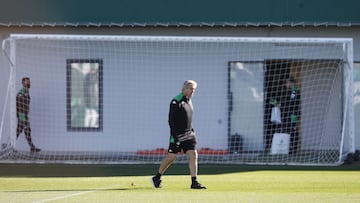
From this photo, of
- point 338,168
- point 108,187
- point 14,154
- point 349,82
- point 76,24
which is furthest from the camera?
point 76,24

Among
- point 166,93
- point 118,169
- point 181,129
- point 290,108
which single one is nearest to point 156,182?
point 181,129

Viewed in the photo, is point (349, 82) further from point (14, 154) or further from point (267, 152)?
point (14, 154)

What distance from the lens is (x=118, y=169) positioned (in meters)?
20.1

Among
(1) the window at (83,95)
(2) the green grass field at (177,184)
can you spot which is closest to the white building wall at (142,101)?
(1) the window at (83,95)

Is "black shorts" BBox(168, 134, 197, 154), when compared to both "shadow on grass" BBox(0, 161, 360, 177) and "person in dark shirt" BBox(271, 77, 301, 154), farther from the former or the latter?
"person in dark shirt" BBox(271, 77, 301, 154)

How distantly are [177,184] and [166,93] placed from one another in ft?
29.3

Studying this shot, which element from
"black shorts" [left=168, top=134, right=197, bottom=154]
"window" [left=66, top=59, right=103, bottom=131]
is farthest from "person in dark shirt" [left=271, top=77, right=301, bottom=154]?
"black shorts" [left=168, top=134, right=197, bottom=154]

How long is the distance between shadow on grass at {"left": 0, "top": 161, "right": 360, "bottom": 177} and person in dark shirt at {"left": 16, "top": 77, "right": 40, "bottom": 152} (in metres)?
2.92

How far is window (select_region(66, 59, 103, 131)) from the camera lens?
2505 centimetres

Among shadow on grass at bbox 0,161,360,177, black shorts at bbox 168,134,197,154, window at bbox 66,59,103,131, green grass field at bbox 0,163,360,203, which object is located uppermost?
window at bbox 66,59,103,131

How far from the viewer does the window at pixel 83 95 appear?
25.0 m

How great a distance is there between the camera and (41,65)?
2495 cm

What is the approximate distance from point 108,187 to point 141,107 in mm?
9116

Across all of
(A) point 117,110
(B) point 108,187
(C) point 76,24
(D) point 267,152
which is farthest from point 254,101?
(B) point 108,187
